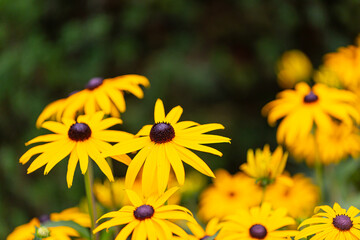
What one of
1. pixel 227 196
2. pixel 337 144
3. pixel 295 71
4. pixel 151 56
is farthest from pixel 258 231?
pixel 151 56

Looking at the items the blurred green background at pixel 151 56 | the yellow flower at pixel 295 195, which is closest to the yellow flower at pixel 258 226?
the yellow flower at pixel 295 195

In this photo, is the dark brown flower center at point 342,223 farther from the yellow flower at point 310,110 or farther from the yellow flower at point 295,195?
the yellow flower at point 295,195

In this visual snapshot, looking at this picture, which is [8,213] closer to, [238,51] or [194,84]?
[194,84]

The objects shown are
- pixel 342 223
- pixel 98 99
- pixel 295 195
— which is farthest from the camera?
pixel 295 195

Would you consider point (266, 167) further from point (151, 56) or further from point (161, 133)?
point (151, 56)

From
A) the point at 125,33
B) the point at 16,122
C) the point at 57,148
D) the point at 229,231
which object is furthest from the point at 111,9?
the point at 229,231

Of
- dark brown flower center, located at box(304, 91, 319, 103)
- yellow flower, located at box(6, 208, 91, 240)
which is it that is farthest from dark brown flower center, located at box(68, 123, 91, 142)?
dark brown flower center, located at box(304, 91, 319, 103)

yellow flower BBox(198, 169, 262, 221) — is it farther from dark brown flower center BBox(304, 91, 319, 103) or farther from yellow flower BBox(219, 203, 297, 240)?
yellow flower BBox(219, 203, 297, 240)
